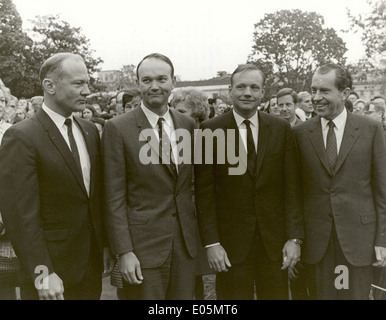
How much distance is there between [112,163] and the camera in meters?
3.19

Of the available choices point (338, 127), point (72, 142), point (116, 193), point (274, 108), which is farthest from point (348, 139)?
point (274, 108)

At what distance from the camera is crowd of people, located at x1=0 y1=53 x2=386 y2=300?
3.02 m

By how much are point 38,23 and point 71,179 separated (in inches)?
1107

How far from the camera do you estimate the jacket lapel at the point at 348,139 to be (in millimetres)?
3512

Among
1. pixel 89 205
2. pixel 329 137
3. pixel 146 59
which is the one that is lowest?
pixel 89 205

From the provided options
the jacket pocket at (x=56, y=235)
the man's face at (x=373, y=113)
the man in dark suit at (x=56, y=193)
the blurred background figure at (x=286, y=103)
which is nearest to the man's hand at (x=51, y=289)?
the man in dark suit at (x=56, y=193)

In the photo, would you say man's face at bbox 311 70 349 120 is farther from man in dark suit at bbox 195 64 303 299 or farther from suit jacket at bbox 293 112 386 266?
man in dark suit at bbox 195 64 303 299

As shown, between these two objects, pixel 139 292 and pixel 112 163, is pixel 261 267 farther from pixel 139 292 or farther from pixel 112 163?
pixel 112 163

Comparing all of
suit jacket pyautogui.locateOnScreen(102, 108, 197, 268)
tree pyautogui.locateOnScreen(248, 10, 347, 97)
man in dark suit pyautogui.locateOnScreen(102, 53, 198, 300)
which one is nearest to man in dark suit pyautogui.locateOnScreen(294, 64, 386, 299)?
man in dark suit pyautogui.locateOnScreen(102, 53, 198, 300)

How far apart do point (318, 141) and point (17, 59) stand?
25.8m

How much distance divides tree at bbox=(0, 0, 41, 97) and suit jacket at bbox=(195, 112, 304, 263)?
23257mm

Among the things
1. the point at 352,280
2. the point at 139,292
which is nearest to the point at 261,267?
the point at 352,280

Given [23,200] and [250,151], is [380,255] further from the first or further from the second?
[23,200]

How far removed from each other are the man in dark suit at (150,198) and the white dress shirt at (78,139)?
0.43 ft
